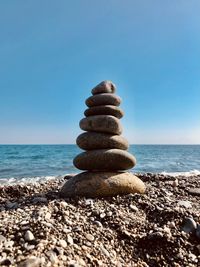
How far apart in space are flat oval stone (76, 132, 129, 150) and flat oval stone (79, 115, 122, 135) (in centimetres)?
15

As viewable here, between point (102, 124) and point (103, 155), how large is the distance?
94 cm

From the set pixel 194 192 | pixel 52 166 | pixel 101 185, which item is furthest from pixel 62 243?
pixel 52 166

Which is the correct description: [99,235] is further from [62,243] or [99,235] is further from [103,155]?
[103,155]

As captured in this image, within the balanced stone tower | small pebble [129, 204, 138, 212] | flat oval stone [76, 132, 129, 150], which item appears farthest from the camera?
flat oval stone [76, 132, 129, 150]

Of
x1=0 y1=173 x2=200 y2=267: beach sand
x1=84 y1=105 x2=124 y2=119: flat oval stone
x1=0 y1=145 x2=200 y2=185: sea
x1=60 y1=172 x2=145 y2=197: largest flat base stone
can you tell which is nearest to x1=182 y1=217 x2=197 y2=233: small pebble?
x1=0 y1=173 x2=200 y2=267: beach sand

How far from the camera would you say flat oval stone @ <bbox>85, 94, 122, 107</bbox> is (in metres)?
8.55

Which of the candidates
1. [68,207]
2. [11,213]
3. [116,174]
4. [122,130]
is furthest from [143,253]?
[122,130]

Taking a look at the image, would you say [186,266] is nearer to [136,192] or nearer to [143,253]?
[143,253]

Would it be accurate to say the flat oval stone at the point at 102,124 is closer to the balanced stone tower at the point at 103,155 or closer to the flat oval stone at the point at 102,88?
the balanced stone tower at the point at 103,155

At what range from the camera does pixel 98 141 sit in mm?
8250

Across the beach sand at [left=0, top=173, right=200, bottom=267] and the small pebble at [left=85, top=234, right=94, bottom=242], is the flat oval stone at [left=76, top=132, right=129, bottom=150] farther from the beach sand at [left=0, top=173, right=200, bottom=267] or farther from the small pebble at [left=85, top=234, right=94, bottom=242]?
the small pebble at [left=85, top=234, right=94, bottom=242]

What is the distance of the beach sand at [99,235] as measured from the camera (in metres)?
4.03

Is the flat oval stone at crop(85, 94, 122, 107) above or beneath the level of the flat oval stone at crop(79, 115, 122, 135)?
above

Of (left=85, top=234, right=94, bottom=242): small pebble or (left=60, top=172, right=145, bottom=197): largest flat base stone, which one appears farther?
(left=60, top=172, right=145, bottom=197): largest flat base stone
